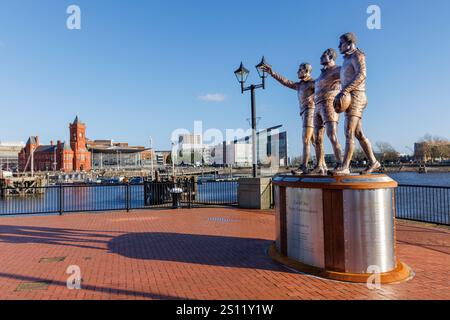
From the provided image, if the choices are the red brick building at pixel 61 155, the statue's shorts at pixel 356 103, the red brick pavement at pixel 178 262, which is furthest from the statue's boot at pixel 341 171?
the red brick building at pixel 61 155

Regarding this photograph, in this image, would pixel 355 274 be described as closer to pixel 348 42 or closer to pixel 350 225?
pixel 350 225

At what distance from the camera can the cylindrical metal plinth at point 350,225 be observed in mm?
4898

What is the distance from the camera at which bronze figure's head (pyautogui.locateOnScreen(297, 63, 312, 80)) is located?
674cm

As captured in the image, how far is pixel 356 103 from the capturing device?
5695mm

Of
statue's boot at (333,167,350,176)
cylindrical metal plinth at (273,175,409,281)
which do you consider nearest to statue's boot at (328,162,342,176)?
statue's boot at (333,167,350,176)

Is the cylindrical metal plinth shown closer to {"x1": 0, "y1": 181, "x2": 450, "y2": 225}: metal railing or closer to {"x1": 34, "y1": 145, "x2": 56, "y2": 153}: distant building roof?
{"x1": 0, "y1": 181, "x2": 450, "y2": 225}: metal railing

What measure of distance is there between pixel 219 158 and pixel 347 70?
125584 millimetres

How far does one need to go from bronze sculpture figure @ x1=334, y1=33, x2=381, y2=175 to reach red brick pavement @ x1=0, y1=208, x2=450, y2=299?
1.99 metres

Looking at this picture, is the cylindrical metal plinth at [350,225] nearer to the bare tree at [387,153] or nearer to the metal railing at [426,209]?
the metal railing at [426,209]

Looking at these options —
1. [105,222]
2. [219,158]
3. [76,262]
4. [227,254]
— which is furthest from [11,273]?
[219,158]

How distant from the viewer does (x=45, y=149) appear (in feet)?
407

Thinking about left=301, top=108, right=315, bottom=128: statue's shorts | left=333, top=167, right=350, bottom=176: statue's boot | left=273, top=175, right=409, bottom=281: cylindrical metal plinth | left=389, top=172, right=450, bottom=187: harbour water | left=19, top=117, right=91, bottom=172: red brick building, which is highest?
left=19, top=117, right=91, bottom=172: red brick building

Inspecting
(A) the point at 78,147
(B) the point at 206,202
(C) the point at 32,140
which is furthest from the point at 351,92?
(C) the point at 32,140
